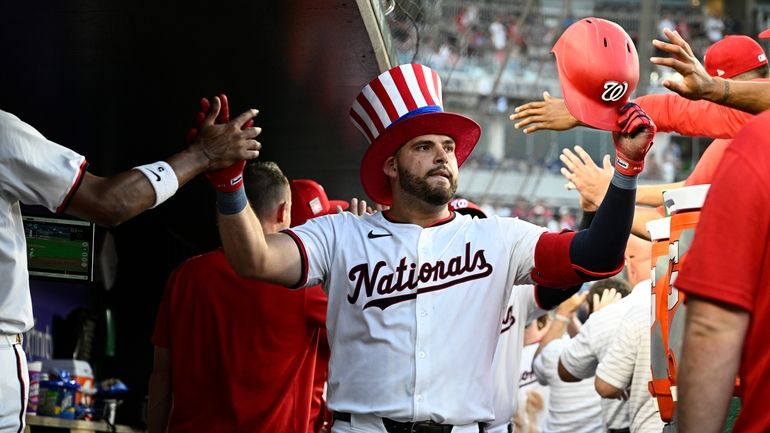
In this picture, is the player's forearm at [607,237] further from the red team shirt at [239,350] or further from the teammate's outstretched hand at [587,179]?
the red team shirt at [239,350]

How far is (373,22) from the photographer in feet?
16.5

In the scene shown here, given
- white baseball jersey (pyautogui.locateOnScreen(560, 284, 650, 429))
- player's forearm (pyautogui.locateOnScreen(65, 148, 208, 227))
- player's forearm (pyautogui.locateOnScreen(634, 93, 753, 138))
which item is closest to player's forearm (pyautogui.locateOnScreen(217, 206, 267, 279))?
player's forearm (pyautogui.locateOnScreen(65, 148, 208, 227))

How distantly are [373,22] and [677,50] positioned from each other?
153 cm

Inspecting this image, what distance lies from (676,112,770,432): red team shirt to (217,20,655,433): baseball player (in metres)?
1.26

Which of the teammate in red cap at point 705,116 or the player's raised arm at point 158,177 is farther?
the teammate in red cap at point 705,116

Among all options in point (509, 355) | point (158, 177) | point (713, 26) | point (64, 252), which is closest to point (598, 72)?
point (158, 177)

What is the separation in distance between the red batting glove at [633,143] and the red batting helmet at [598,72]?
4.5 inches

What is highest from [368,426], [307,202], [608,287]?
[307,202]

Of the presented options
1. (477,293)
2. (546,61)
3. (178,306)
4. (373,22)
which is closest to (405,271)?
(477,293)

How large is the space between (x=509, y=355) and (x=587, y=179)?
1.21 meters

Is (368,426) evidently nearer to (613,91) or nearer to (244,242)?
(244,242)

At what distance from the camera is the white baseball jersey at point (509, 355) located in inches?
229

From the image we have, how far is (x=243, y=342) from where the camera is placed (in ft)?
18.0

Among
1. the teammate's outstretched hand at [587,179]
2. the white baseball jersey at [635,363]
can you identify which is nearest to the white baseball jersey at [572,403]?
the white baseball jersey at [635,363]
